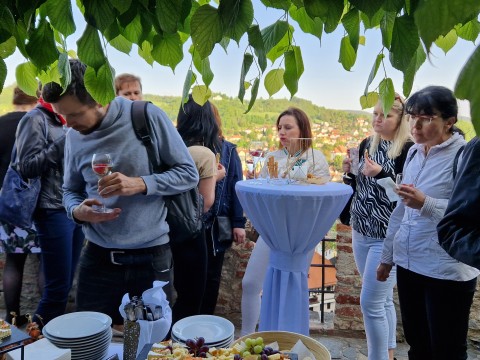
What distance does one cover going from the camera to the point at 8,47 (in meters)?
0.75

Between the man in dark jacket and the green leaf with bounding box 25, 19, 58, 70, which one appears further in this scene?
the man in dark jacket

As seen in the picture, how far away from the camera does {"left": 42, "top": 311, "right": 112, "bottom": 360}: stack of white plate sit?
1.27m

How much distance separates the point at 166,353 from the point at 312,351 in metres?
0.45

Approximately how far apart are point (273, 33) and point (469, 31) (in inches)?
16.6

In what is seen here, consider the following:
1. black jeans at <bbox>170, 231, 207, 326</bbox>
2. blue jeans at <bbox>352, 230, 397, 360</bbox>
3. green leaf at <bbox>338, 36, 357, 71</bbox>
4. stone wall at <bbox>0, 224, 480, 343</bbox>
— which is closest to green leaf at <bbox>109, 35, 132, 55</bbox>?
green leaf at <bbox>338, 36, 357, 71</bbox>

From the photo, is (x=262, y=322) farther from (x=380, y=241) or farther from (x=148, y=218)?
(x=148, y=218)

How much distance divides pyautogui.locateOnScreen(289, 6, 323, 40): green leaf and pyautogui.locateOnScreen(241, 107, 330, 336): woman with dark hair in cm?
163

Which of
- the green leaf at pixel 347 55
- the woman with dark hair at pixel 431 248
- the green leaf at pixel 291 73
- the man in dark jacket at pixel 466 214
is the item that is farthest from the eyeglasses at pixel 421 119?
the green leaf at pixel 291 73

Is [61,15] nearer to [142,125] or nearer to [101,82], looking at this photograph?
[101,82]

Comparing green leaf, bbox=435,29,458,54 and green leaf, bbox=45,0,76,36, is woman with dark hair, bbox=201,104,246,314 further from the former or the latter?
green leaf, bbox=45,0,76,36

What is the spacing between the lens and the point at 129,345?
1172 mm

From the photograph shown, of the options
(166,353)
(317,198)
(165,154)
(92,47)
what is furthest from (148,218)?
(92,47)

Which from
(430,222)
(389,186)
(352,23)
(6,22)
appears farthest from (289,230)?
(6,22)

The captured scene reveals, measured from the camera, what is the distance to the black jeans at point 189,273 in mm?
2340
